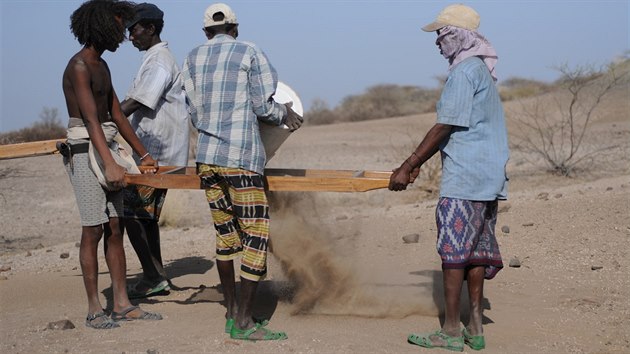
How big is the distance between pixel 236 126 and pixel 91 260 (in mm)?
1315

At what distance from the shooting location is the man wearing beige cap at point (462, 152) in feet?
15.6

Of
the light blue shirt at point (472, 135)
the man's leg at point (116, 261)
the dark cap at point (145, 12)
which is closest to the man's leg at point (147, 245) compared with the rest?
the man's leg at point (116, 261)

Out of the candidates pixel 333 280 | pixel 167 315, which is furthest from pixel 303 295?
pixel 167 315

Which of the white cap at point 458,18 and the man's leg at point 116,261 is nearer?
the white cap at point 458,18

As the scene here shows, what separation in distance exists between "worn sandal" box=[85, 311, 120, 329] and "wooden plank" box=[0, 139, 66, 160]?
3.54 feet

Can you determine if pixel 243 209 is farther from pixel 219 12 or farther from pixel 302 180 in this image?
pixel 219 12

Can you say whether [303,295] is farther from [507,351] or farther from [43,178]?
[43,178]

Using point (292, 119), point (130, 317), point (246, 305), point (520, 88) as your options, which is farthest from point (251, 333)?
point (520, 88)

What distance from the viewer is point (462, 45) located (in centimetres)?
486

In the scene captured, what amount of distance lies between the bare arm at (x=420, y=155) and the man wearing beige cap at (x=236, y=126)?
0.75 metres

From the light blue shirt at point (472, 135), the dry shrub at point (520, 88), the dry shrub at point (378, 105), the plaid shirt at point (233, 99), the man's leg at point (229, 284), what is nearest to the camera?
the light blue shirt at point (472, 135)

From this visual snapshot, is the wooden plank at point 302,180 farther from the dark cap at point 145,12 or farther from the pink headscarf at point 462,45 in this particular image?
the dark cap at point 145,12

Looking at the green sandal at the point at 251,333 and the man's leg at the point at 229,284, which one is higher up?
the man's leg at the point at 229,284

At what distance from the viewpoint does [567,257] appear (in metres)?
7.27
